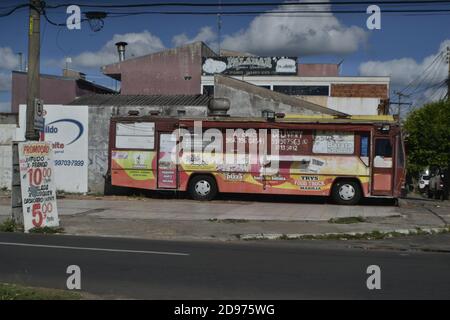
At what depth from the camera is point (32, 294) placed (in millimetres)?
6551

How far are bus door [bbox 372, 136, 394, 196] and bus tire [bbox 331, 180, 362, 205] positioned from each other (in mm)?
561

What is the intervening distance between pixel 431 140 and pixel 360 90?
13.2 metres

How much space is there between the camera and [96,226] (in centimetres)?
1445

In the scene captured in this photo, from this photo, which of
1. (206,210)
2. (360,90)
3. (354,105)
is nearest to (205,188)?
(206,210)

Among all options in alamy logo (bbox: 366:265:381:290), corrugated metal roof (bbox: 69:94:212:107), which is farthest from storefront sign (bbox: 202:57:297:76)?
alamy logo (bbox: 366:265:381:290)

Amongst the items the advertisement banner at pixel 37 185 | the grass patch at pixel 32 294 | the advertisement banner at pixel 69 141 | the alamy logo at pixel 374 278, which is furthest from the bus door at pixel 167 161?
the grass patch at pixel 32 294

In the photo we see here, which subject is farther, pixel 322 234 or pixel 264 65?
pixel 264 65

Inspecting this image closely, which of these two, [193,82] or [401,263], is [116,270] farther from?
[193,82]

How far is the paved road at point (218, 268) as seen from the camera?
7.62 m

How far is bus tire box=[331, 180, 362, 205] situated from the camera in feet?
65.5

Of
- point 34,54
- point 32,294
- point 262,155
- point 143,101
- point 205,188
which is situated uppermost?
point 34,54

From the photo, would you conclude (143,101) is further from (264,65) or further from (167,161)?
(264,65)

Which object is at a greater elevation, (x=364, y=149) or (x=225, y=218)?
(x=364, y=149)

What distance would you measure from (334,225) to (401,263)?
4.86m
